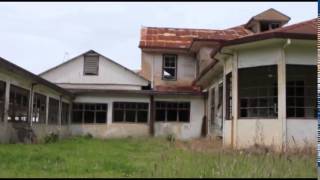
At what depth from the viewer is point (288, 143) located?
1617cm

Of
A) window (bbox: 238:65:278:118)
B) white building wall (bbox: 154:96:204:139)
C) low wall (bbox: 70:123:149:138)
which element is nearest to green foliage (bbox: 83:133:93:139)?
low wall (bbox: 70:123:149:138)

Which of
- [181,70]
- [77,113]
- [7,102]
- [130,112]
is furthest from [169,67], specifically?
[7,102]

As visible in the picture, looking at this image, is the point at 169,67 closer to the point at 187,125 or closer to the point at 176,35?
the point at 176,35

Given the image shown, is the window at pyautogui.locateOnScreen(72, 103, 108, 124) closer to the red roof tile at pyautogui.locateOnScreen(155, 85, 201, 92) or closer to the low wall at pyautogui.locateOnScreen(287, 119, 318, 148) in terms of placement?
the red roof tile at pyautogui.locateOnScreen(155, 85, 201, 92)

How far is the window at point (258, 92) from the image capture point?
55.8 feet

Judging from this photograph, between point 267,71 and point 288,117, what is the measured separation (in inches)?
67.1

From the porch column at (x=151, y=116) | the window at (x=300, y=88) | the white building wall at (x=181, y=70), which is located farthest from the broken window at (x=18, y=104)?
the white building wall at (x=181, y=70)

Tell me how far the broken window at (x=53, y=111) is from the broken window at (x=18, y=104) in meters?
4.66

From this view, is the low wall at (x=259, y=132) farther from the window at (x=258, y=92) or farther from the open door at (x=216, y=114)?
the open door at (x=216, y=114)

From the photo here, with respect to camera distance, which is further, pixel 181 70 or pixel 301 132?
pixel 181 70

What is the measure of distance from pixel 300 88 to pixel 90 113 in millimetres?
16817

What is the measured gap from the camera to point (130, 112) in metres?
31.2

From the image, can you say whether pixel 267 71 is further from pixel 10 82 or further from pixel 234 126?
pixel 10 82

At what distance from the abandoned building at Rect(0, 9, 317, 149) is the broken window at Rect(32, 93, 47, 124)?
1.7 inches
